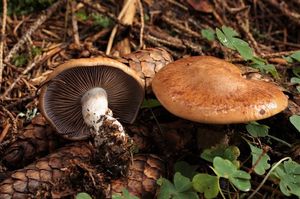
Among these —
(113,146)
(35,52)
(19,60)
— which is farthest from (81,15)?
(113,146)

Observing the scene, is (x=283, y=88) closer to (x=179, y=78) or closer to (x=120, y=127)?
(x=179, y=78)

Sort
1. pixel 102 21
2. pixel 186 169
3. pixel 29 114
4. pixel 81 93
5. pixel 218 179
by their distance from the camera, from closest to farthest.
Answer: pixel 218 179 < pixel 186 169 < pixel 81 93 < pixel 29 114 < pixel 102 21

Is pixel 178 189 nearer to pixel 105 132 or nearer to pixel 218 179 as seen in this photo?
pixel 218 179

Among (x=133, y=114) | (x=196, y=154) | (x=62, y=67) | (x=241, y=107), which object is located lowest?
(x=196, y=154)

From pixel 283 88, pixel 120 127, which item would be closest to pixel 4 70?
pixel 120 127

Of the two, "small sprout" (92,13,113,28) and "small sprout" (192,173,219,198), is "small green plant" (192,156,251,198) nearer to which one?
"small sprout" (192,173,219,198)

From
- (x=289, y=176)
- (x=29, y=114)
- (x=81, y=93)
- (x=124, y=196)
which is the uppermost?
(x=81, y=93)

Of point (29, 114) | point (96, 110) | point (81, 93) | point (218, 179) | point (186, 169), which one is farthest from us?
point (29, 114)
